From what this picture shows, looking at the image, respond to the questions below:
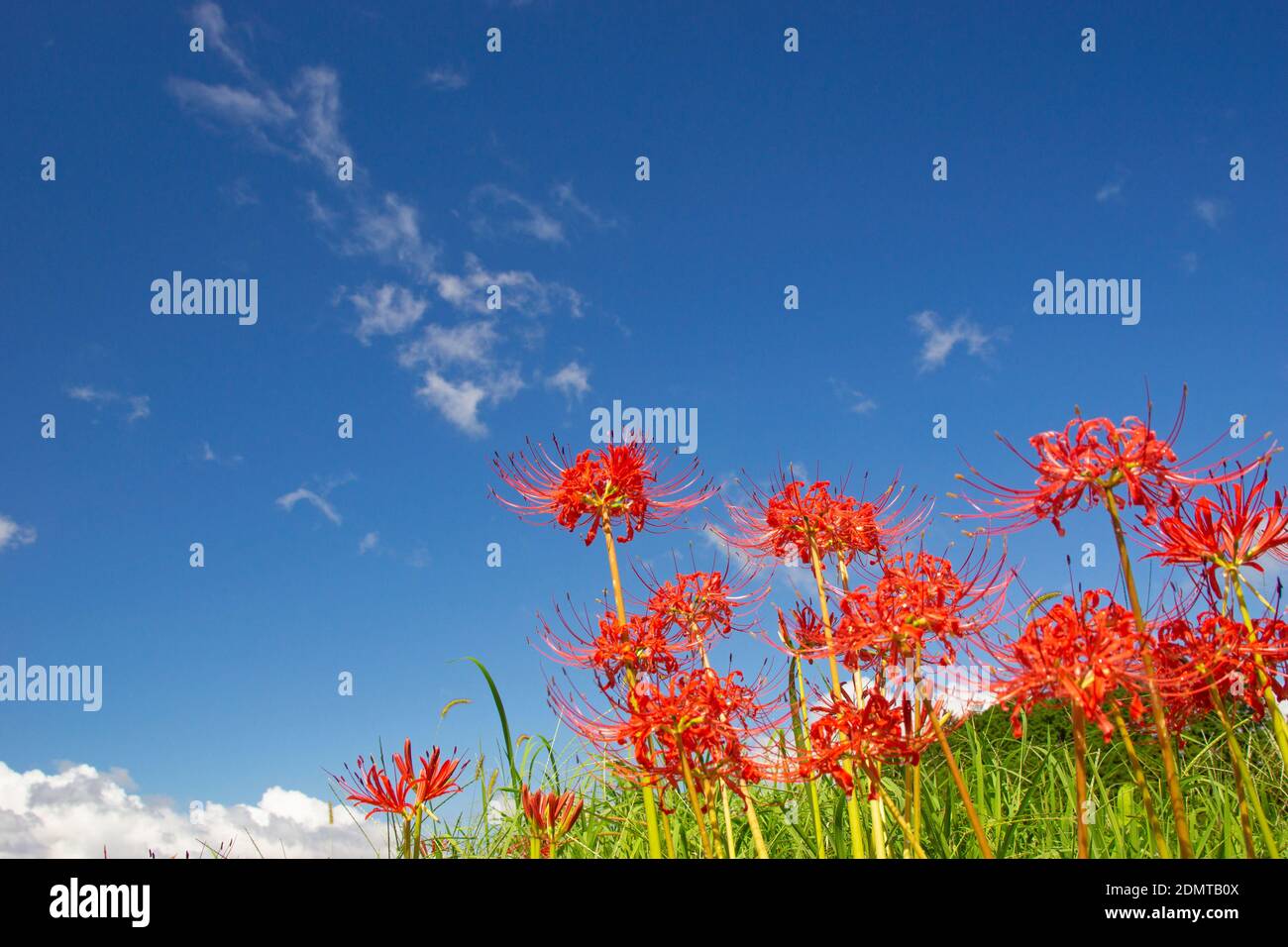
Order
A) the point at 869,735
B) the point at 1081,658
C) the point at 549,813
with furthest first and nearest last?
the point at 549,813 → the point at 869,735 → the point at 1081,658

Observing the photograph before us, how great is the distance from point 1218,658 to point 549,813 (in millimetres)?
2319

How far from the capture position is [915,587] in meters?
2.98

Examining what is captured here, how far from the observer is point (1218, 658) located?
2674 millimetres

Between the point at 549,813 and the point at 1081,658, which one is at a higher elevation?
the point at 1081,658

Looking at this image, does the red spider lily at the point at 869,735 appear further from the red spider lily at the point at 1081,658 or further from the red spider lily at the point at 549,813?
the red spider lily at the point at 549,813

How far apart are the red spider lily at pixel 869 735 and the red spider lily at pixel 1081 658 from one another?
0.36 m

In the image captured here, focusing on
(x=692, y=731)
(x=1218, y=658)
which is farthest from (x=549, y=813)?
(x=1218, y=658)

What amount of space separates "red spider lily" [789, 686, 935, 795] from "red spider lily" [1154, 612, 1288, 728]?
2.35ft

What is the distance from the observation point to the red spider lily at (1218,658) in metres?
2.66

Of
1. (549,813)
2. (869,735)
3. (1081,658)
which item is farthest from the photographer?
(549,813)

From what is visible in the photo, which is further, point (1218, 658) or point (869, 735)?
point (869, 735)

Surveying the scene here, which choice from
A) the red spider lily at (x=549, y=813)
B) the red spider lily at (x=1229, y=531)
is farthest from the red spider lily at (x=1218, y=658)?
the red spider lily at (x=549, y=813)

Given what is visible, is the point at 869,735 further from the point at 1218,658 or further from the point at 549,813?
the point at 549,813
